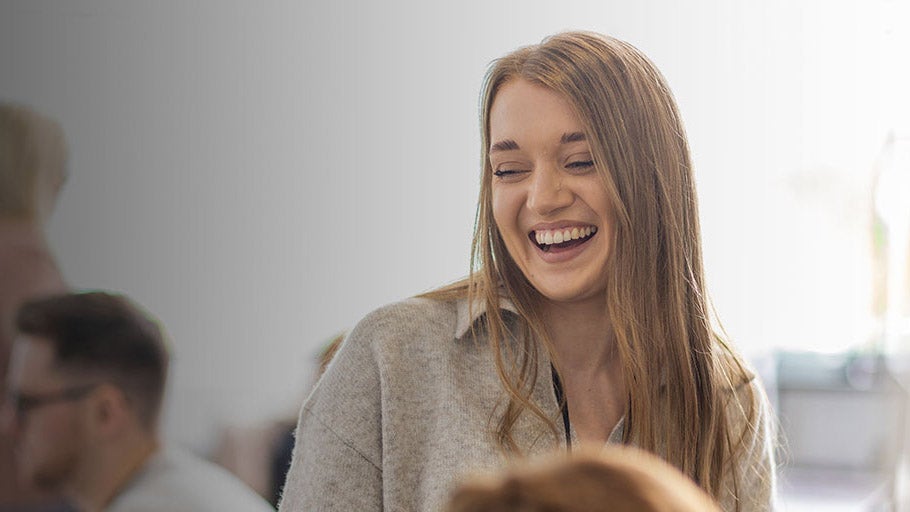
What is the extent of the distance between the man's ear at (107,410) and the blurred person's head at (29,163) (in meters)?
0.25

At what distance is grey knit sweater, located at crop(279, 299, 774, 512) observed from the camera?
1373 mm

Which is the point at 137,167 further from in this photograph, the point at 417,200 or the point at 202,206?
the point at 417,200

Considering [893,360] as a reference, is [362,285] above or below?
above

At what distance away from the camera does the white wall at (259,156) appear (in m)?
1.61

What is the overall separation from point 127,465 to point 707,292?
838 mm

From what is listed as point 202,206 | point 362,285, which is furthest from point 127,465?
point 362,285

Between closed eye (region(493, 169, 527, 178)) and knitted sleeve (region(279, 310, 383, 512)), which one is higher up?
closed eye (region(493, 169, 527, 178))

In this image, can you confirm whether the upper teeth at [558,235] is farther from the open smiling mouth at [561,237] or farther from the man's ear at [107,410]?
the man's ear at [107,410]

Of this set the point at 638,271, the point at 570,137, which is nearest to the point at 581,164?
the point at 570,137

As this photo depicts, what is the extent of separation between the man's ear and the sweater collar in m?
0.49

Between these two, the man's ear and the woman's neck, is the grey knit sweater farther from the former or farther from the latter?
the man's ear

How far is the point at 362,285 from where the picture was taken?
1.98m

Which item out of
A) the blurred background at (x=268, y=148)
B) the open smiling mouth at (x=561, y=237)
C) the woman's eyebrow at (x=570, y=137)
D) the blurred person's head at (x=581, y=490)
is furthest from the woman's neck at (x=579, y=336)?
the blurred person's head at (x=581, y=490)

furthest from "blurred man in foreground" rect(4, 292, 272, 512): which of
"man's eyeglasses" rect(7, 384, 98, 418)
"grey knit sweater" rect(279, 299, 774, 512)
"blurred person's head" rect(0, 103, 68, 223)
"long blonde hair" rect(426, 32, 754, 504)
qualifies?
"long blonde hair" rect(426, 32, 754, 504)
